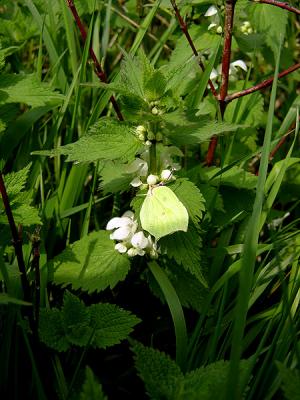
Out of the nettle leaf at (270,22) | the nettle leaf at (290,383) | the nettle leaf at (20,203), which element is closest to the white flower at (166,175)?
the nettle leaf at (20,203)

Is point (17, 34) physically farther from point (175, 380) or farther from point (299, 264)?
point (175, 380)

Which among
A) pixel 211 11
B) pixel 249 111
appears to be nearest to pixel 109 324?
pixel 249 111

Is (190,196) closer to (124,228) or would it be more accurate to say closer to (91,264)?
(124,228)

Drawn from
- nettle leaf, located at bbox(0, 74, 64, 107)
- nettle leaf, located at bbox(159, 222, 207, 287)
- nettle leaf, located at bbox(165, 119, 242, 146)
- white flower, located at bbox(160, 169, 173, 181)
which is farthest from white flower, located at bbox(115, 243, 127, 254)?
nettle leaf, located at bbox(0, 74, 64, 107)

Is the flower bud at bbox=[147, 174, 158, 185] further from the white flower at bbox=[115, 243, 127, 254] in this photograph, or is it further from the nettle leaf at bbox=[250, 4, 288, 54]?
the nettle leaf at bbox=[250, 4, 288, 54]

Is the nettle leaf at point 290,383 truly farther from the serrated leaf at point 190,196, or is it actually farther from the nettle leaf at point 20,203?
the nettle leaf at point 20,203
